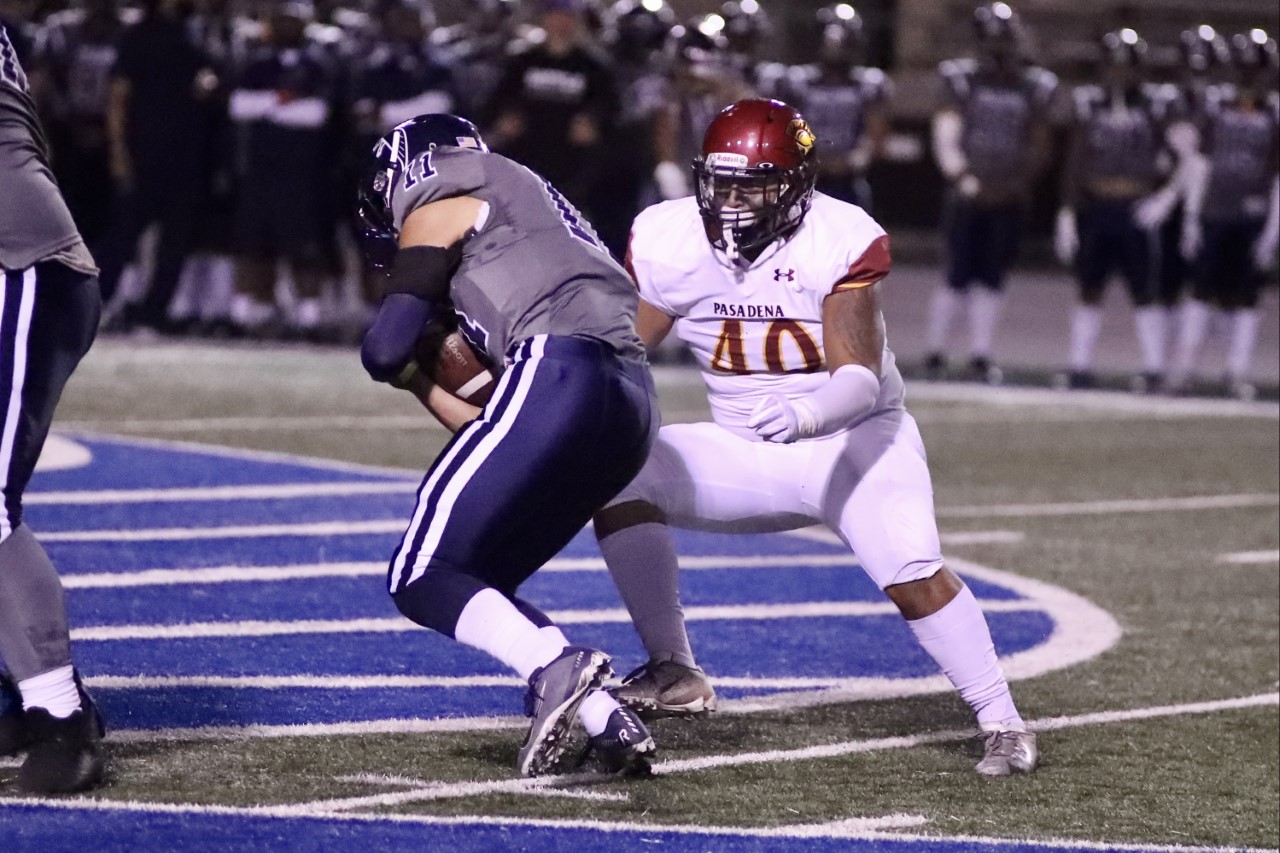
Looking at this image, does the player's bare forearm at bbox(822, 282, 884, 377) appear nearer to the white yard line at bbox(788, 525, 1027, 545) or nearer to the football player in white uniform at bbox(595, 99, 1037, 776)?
the football player in white uniform at bbox(595, 99, 1037, 776)

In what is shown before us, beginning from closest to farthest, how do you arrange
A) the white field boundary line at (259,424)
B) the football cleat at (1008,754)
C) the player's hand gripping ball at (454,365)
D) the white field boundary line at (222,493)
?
the player's hand gripping ball at (454,365), the football cleat at (1008,754), the white field boundary line at (222,493), the white field boundary line at (259,424)

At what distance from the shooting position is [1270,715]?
225 inches

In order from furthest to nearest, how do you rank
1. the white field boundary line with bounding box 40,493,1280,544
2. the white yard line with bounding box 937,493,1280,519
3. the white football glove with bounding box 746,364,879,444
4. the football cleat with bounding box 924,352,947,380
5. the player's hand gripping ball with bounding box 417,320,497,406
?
the football cleat with bounding box 924,352,947,380
the white yard line with bounding box 937,493,1280,519
the white field boundary line with bounding box 40,493,1280,544
the player's hand gripping ball with bounding box 417,320,497,406
the white football glove with bounding box 746,364,879,444

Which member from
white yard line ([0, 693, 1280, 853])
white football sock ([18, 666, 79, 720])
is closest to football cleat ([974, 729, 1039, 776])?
white yard line ([0, 693, 1280, 853])

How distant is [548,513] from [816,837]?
0.82 metres

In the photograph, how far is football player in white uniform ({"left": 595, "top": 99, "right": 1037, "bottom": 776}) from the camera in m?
5.02

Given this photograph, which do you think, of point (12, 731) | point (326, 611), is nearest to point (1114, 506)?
point (326, 611)

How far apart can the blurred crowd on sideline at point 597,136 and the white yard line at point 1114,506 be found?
3.86m

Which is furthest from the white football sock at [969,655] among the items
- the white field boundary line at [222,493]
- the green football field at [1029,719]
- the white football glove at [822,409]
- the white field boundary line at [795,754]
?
the white field boundary line at [222,493]

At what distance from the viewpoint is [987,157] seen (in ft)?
43.6

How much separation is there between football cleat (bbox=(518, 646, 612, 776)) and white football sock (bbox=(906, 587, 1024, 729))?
31.9 inches

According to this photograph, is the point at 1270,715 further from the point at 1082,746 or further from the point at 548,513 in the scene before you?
the point at 548,513

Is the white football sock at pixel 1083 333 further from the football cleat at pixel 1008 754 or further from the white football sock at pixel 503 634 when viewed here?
the white football sock at pixel 503 634

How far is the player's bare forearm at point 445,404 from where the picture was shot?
4.87 meters
